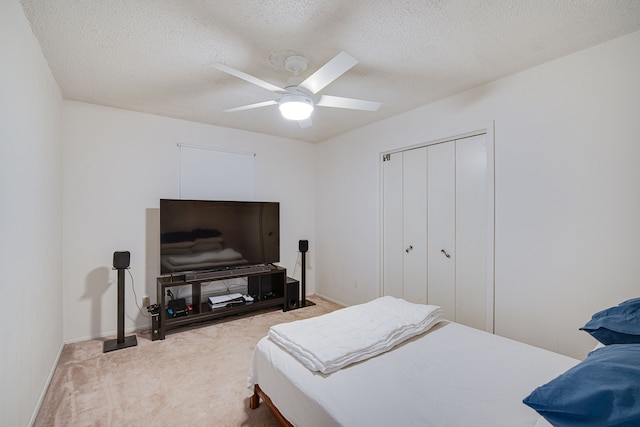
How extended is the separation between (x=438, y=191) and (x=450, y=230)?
1.39ft

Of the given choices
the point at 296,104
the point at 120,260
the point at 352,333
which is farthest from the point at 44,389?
the point at 296,104

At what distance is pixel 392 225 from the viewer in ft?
11.8

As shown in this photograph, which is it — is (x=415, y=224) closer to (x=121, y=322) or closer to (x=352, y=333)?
(x=352, y=333)

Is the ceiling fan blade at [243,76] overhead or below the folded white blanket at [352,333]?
overhead

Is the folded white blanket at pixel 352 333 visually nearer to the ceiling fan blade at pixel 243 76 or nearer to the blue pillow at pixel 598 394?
the blue pillow at pixel 598 394

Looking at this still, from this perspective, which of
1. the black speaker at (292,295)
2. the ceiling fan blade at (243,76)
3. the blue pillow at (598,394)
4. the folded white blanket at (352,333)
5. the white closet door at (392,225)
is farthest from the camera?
the black speaker at (292,295)

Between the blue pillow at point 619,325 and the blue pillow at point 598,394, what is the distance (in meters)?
0.33

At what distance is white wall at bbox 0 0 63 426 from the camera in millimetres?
1458

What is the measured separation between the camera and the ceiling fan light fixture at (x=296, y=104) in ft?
6.81

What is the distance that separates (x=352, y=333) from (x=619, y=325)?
1.24 m

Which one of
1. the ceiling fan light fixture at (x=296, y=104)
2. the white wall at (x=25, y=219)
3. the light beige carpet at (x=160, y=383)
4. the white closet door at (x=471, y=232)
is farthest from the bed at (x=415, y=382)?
the ceiling fan light fixture at (x=296, y=104)

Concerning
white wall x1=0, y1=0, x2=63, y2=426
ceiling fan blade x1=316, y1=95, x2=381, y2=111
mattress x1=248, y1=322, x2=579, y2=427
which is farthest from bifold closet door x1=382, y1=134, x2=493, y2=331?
white wall x1=0, y1=0, x2=63, y2=426

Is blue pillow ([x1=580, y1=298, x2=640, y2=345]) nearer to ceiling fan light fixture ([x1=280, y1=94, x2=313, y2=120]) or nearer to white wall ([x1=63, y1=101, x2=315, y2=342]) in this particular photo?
ceiling fan light fixture ([x1=280, y1=94, x2=313, y2=120])

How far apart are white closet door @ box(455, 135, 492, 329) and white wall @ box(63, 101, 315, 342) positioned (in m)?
2.97
